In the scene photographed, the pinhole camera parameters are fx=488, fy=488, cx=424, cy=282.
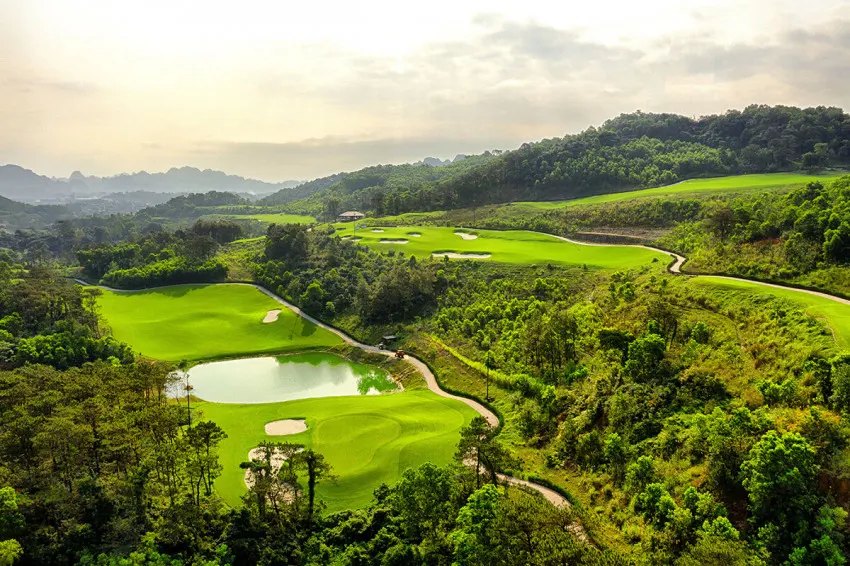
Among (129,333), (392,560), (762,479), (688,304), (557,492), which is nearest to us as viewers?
(762,479)

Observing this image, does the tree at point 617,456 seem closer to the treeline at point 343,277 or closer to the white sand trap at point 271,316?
the treeline at point 343,277

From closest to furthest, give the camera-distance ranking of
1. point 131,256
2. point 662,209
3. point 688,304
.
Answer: point 688,304, point 662,209, point 131,256

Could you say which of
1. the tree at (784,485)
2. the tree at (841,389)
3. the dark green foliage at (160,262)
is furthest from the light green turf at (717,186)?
the tree at (784,485)

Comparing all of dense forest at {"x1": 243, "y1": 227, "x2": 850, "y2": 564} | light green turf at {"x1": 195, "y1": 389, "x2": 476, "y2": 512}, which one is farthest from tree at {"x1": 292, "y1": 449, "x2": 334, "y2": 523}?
dense forest at {"x1": 243, "y1": 227, "x2": 850, "y2": 564}

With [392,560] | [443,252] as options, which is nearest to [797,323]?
[392,560]

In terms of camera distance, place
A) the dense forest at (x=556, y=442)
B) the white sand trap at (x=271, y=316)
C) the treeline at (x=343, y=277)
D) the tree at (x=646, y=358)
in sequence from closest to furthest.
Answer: the dense forest at (x=556, y=442)
the tree at (x=646, y=358)
the treeline at (x=343, y=277)
the white sand trap at (x=271, y=316)

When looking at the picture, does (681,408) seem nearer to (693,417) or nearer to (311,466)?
(693,417)

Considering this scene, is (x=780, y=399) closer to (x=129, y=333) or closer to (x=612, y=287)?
(x=612, y=287)
